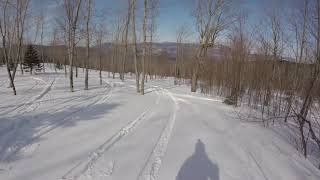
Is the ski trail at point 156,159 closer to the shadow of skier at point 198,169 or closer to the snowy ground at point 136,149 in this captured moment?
the snowy ground at point 136,149

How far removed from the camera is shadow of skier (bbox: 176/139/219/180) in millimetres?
4961

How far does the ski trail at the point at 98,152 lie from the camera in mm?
4602

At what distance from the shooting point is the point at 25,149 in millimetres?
5652

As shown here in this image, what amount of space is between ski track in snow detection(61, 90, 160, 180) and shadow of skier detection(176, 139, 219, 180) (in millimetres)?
1895

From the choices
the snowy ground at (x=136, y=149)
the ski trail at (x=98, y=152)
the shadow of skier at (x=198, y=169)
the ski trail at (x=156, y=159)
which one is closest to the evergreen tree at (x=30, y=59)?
the snowy ground at (x=136, y=149)

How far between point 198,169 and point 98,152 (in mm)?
2402

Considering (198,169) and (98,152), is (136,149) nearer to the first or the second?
(98,152)

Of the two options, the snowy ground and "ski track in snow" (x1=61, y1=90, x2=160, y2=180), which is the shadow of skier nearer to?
the snowy ground

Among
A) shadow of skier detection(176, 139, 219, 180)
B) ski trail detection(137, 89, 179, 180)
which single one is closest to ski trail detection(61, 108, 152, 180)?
ski trail detection(137, 89, 179, 180)

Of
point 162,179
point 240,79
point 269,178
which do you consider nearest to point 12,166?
point 162,179

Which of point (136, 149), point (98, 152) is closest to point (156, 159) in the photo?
point (136, 149)

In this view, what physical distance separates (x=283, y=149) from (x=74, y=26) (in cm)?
1578

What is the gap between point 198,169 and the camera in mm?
5293

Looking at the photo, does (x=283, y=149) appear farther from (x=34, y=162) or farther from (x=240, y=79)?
(x=240, y=79)
